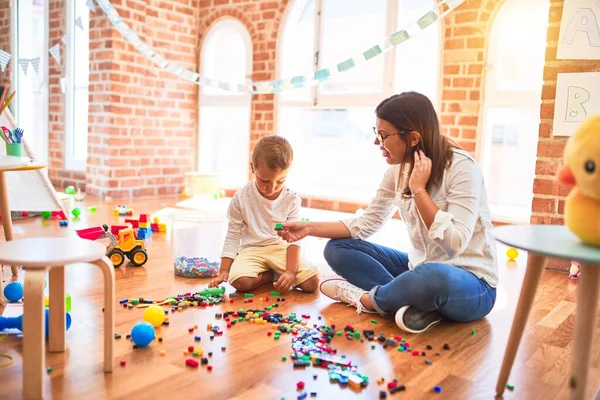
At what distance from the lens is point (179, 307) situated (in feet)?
6.55

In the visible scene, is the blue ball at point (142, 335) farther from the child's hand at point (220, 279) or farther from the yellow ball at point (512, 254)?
the yellow ball at point (512, 254)

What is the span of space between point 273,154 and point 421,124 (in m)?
0.58

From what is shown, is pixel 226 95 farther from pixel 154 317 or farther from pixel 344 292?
pixel 154 317

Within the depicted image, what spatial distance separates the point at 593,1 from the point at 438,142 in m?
1.49

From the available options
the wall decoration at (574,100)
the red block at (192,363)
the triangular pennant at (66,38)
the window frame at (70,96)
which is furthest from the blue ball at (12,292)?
the window frame at (70,96)

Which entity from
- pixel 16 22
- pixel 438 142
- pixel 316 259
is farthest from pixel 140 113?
pixel 438 142

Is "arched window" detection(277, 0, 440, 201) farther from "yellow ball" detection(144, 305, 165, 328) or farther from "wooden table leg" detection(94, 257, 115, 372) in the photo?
"wooden table leg" detection(94, 257, 115, 372)

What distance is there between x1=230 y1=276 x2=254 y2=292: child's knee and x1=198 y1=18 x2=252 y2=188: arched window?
3096 mm

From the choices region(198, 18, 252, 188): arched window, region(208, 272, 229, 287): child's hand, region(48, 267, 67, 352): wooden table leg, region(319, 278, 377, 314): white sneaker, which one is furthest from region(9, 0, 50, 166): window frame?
region(48, 267, 67, 352): wooden table leg

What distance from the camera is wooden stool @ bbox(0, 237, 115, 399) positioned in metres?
1.19

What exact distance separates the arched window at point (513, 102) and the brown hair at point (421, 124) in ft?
7.27

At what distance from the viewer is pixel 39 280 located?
1200mm

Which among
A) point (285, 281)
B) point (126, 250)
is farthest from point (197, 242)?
point (285, 281)

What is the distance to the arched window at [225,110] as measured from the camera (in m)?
5.36
